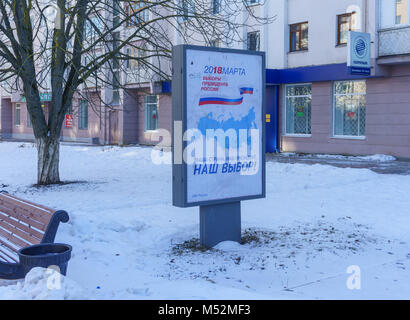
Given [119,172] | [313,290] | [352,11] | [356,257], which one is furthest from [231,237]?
[352,11]

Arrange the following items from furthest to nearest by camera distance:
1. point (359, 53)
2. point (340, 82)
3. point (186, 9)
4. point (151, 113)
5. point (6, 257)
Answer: point (151, 113) < point (340, 82) < point (359, 53) < point (186, 9) < point (6, 257)

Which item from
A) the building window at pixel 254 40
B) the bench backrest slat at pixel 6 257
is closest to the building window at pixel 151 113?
the building window at pixel 254 40

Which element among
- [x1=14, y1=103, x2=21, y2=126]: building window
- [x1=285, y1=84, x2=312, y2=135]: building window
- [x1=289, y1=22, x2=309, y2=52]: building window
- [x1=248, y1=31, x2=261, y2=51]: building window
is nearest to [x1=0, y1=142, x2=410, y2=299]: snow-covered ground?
[x1=285, y1=84, x2=312, y2=135]: building window

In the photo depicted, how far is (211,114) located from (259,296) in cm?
273

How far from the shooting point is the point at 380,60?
20.4 meters

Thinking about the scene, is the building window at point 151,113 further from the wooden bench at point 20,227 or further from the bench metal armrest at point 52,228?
the bench metal armrest at point 52,228

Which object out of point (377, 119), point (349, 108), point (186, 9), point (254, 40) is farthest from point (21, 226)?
point (254, 40)

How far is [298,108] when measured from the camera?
24938mm

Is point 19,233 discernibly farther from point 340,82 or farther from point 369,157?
point 340,82

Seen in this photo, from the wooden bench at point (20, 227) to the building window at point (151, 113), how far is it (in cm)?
2615

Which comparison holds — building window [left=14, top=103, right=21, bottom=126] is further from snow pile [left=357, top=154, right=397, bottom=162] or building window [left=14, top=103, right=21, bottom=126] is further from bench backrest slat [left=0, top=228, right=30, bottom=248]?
bench backrest slat [left=0, top=228, right=30, bottom=248]

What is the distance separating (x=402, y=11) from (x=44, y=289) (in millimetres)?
18630

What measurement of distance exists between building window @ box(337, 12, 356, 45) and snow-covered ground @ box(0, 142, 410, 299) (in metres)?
10.2
